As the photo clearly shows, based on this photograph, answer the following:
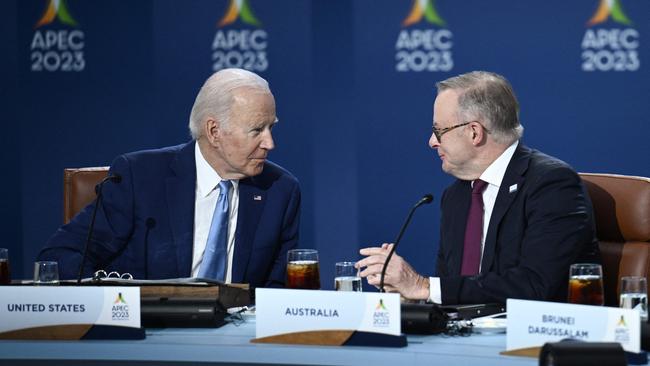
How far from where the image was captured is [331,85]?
5.38 meters

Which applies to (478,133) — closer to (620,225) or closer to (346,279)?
(620,225)

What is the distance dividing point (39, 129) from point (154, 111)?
64 cm

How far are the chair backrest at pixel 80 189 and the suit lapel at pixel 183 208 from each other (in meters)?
0.34

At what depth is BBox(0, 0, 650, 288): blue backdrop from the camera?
518cm

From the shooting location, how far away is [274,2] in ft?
17.7

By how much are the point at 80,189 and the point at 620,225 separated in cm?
183

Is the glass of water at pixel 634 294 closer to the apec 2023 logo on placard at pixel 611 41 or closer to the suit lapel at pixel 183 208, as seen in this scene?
the suit lapel at pixel 183 208

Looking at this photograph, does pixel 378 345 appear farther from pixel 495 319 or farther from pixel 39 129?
pixel 39 129

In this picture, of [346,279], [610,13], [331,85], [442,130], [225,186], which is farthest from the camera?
[331,85]

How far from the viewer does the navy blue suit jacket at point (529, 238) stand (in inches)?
118

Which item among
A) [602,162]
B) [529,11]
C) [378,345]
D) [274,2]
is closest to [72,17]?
[274,2]

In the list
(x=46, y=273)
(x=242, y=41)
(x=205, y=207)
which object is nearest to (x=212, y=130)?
(x=205, y=207)

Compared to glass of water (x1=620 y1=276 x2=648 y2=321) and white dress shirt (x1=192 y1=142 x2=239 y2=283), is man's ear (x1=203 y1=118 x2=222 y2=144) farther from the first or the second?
glass of water (x1=620 y1=276 x2=648 y2=321)

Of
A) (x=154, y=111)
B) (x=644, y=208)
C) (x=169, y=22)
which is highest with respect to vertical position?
(x=169, y=22)
